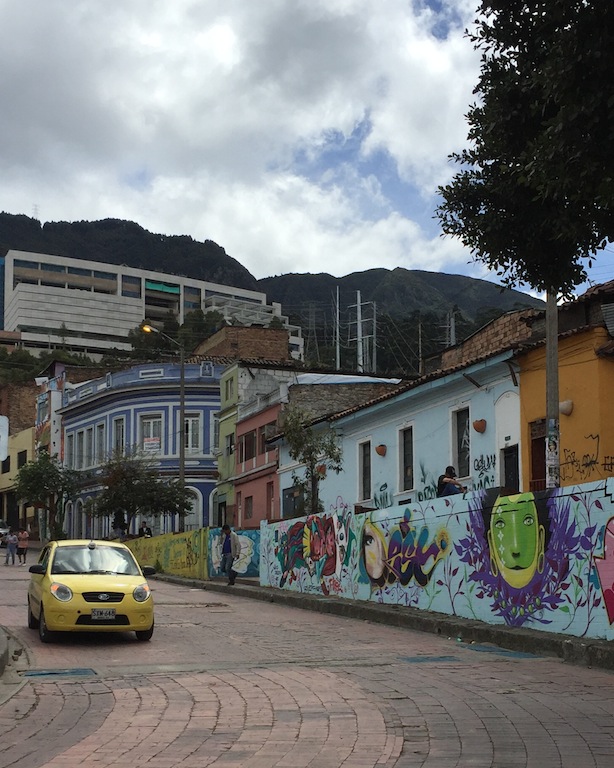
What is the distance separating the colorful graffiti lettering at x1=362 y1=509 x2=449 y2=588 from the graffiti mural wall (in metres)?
0.02

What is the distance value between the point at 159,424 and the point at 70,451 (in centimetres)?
1059

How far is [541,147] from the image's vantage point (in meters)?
8.97

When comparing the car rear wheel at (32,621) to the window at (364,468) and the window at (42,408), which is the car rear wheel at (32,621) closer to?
the window at (364,468)

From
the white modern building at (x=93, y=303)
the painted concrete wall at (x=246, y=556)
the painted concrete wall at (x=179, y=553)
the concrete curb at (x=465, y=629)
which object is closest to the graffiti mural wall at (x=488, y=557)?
the concrete curb at (x=465, y=629)

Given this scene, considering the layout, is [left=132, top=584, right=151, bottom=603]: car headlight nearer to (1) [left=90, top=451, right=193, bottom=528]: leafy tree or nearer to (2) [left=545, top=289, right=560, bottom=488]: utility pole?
(2) [left=545, top=289, right=560, bottom=488]: utility pole

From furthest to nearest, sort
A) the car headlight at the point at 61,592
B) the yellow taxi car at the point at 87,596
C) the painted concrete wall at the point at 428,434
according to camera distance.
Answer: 1. the painted concrete wall at the point at 428,434
2. the car headlight at the point at 61,592
3. the yellow taxi car at the point at 87,596

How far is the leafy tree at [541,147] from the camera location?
8266 millimetres

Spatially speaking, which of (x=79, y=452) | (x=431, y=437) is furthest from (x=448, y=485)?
(x=79, y=452)

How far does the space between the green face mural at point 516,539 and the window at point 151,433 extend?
41692 millimetres

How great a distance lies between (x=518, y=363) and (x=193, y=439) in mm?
32344

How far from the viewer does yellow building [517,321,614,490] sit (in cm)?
2261

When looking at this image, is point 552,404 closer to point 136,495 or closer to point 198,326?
point 136,495

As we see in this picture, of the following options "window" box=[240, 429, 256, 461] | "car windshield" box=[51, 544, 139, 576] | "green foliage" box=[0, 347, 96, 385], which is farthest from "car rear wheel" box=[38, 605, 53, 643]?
"green foliage" box=[0, 347, 96, 385]

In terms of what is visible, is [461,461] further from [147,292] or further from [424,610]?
[147,292]
